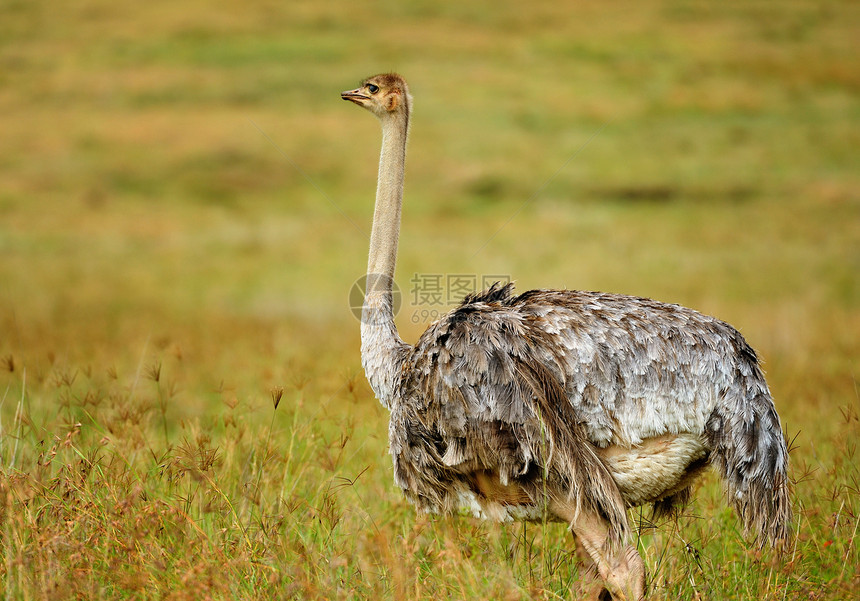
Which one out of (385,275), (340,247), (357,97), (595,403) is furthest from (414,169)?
(595,403)

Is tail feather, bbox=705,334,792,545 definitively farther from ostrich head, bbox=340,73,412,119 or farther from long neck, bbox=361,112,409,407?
ostrich head, bbox=340,73,412,119

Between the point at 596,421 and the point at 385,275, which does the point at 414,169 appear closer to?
the point at 385,275

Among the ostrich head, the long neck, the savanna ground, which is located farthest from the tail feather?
the ostrich head

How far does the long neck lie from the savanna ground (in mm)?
305

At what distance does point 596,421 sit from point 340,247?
17.5 metres

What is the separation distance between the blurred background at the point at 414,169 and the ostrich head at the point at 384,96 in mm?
1653

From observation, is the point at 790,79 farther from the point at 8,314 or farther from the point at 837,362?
the point at 8,314

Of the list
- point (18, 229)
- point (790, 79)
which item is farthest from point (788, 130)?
point (18, 229)

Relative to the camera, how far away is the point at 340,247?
68.8 feet

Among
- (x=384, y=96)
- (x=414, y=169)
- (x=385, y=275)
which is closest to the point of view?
(x=385, y=275)

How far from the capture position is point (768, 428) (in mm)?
3838

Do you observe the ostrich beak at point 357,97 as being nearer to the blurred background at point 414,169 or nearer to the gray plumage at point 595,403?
the blurred background at point 414,169

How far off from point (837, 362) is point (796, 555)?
23.4 ft

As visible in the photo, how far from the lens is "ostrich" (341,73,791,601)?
12.3 ft
